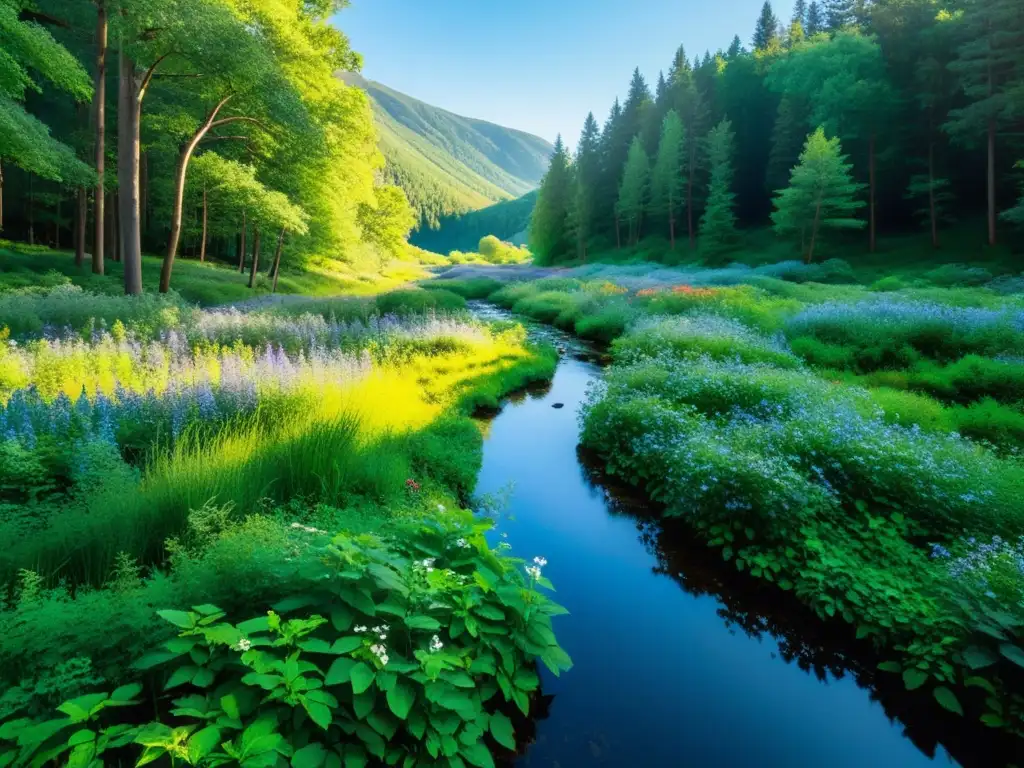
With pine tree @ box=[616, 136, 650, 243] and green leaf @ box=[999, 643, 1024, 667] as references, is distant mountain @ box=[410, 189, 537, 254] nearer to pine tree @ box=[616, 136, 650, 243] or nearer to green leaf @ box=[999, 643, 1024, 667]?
pine tree @ box=[616, 136, 650, 243]

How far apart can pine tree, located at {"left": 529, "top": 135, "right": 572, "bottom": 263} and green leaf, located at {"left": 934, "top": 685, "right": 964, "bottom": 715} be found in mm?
61925

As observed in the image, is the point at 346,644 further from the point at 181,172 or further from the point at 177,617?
the point at 181,172

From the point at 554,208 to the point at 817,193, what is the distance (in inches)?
1390

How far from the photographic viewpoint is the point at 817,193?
107ft

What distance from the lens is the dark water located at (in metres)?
3.82

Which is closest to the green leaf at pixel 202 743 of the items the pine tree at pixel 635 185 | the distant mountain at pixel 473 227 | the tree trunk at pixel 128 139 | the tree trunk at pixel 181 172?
the tree trunk at pixel 128 139

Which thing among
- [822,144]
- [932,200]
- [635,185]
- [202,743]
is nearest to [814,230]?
[822,144]

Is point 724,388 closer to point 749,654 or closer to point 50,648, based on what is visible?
point 749,654

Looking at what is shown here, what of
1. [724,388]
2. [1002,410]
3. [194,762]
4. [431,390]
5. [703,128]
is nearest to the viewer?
[194,762]

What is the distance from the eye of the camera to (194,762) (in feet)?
6.79

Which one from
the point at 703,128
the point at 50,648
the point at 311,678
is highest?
the point at 703,128

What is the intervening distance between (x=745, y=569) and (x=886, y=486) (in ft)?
6.59

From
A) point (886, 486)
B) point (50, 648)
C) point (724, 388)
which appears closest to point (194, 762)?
point (50, 648)

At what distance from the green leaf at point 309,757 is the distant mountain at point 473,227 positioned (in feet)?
596
